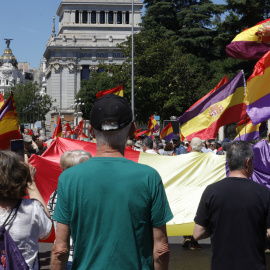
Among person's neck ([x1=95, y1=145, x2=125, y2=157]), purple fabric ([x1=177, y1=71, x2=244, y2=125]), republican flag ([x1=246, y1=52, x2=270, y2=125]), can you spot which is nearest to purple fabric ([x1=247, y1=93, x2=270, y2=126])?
republican flag ([x1=246, y1=52, x2=270, y2=125])

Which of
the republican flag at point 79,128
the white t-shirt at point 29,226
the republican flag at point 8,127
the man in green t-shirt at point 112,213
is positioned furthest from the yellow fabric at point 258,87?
the republican flag at point 79,128

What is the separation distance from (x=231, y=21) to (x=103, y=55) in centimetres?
6816

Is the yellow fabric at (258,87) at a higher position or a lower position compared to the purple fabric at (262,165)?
higher

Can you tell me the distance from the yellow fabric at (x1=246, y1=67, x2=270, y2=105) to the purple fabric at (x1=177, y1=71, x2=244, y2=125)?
1.77m

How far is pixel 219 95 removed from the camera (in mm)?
9984

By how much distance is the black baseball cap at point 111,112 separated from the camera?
125 inches

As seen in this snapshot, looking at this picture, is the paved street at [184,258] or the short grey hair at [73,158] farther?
the paved street at [184,258]

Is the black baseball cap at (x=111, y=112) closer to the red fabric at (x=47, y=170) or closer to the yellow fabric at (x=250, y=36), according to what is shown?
the red fabric at (x=47, y=170)

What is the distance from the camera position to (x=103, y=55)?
10119 cm

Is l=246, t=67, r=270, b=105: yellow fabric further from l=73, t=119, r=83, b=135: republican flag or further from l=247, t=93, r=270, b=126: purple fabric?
l=73, t=119, r=83, b=135: republican flag

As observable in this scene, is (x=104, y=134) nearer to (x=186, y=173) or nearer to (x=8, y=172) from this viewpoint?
(x=8, y=172)

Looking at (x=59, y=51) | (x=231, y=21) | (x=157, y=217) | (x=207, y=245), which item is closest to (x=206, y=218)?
(x=157, y=217)

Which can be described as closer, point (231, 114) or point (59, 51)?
point (231, 114)

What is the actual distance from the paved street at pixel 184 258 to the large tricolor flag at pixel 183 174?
62 centimetres
